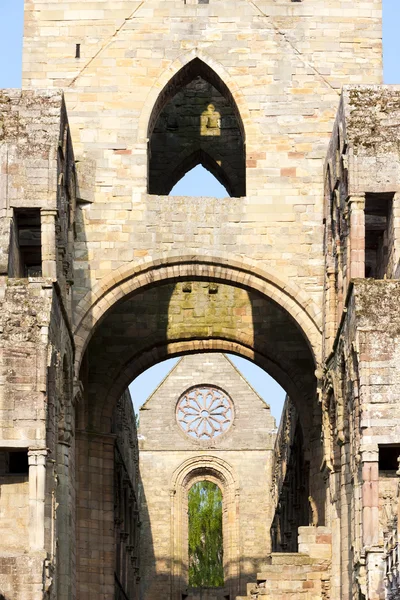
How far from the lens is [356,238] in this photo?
20266mm

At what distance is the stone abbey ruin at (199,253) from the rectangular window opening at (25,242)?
0.03 metres

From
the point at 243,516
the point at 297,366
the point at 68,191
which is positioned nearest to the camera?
the point at 68,191

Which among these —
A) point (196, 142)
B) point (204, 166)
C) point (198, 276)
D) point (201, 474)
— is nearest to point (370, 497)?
point (198, 276)

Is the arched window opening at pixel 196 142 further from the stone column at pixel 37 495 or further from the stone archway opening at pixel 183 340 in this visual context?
the stone column at pixel 37 495

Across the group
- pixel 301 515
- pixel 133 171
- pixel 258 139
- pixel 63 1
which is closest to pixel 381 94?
pixel 258 139

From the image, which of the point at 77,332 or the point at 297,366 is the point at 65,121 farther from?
the point at 297,366

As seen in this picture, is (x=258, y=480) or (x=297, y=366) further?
(x=258, y=480)

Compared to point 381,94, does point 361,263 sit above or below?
below

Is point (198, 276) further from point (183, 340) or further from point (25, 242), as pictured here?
point (183, 340)

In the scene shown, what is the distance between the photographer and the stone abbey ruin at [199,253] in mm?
18656

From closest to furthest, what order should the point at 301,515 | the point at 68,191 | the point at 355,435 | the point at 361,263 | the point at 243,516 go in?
the point at 355,435
the point at 361,263
the point at 68,191
the point at 301,515
the point at 243,516

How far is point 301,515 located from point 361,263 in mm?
9942

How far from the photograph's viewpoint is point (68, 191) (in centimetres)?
2159

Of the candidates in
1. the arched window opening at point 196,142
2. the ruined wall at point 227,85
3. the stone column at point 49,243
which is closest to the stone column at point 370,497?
the ruined wall at point 227,85
